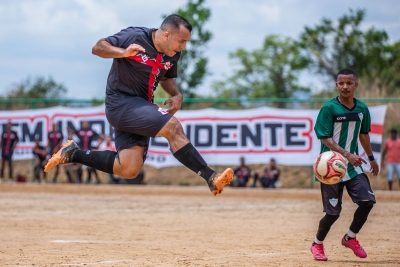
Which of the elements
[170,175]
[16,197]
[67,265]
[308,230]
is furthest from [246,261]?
[170,175]

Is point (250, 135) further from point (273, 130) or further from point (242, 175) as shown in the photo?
point (242, 175)

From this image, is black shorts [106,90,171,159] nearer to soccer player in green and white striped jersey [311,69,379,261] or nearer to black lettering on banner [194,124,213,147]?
soccer player in green and white striped jersey [311,69,379,261]

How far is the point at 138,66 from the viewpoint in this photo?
25.3 ft

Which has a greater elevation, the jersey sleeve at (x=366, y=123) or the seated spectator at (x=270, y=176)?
the jersey sleeve at (x=366, y=123)

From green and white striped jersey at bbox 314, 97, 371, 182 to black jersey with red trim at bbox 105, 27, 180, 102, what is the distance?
75.5 inches

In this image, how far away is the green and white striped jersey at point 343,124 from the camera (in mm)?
8461

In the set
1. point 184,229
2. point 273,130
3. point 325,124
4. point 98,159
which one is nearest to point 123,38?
point 98,159

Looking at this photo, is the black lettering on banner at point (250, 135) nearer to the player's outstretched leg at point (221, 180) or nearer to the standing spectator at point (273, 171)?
the standing spectator at point (273, 171)

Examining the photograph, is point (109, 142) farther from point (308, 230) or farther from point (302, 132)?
point (308, 230)

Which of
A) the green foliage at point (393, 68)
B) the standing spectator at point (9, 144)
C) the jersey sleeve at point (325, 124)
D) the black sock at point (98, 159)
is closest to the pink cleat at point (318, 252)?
the jersey sleeve at point (325, 124)

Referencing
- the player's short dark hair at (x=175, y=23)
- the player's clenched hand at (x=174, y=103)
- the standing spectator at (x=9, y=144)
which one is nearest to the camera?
A: the player's short dark hair at (x=175, y=23)

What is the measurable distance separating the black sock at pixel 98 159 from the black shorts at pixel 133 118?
0.15 m

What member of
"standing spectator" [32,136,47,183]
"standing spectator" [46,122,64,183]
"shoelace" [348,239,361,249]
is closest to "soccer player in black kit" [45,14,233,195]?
"shoelace" [348,239,361,249]

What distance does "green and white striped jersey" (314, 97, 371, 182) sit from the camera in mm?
8461
